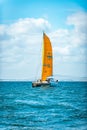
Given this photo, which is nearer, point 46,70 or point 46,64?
point 46,64

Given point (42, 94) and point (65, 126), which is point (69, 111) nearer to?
point (65, 126)

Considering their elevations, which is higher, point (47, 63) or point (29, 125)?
point (47, 63)

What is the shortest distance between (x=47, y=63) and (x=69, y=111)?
4.17 m

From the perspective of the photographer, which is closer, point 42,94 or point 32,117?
point 32,117

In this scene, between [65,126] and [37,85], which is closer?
[65,126]

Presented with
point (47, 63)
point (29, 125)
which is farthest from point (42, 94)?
point (29, 125)

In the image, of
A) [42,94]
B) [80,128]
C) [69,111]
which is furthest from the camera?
[42,94]

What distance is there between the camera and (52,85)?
34.9 ft

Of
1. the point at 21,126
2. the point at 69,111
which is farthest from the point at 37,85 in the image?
the point at 21,126

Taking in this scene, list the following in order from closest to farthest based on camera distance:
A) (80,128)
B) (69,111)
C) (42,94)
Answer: (80,128)
(69,111)
(42,94)

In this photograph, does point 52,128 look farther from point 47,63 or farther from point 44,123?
point 47,63

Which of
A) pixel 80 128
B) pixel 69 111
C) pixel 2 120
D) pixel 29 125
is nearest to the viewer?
pixel 80 128

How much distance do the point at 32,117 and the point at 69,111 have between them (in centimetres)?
83

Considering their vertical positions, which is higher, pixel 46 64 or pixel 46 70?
pixel 46 64
